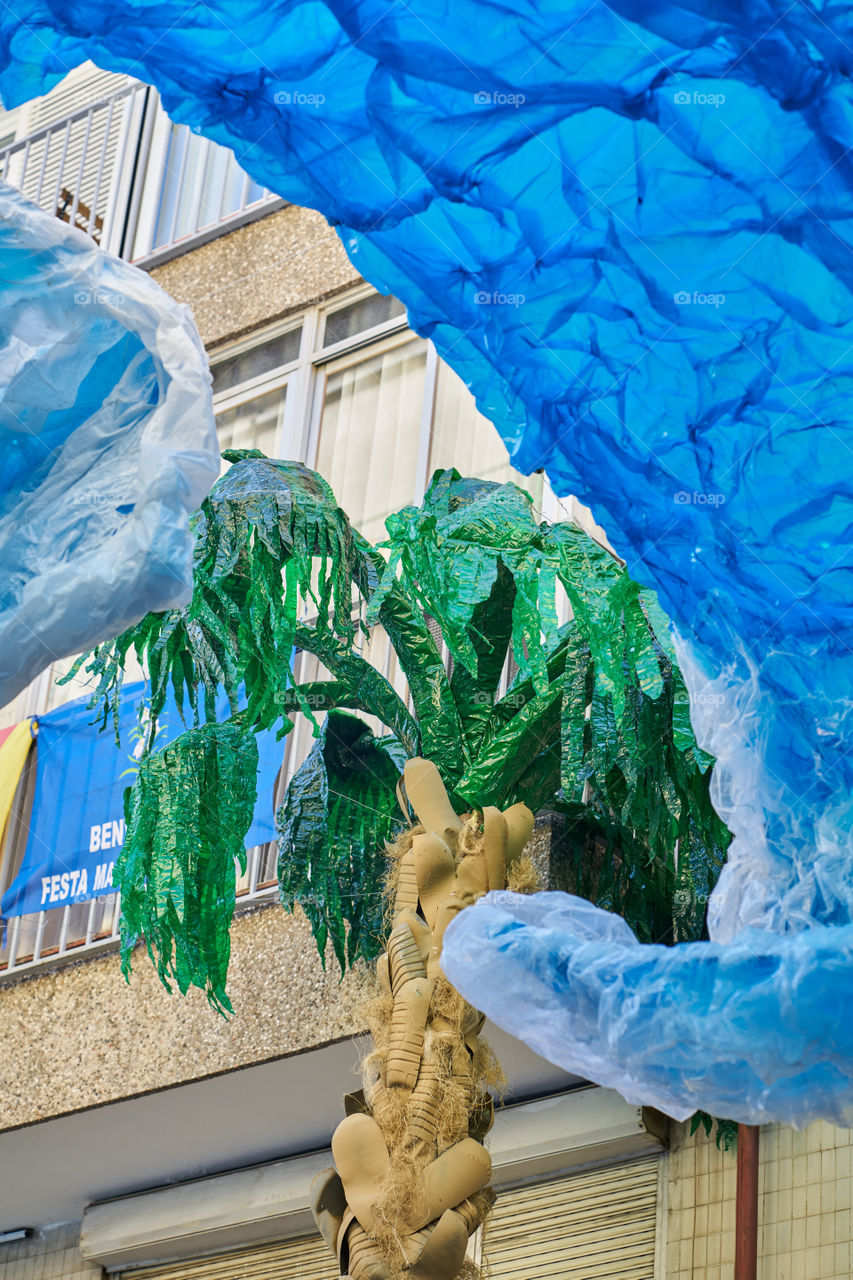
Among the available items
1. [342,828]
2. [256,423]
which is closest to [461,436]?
[256,423]

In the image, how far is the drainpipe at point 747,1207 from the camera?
5926 mm

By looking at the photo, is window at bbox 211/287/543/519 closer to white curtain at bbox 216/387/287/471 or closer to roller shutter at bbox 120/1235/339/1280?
white curtain at bbox 216/387/287/471

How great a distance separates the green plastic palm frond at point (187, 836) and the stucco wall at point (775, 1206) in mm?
2018

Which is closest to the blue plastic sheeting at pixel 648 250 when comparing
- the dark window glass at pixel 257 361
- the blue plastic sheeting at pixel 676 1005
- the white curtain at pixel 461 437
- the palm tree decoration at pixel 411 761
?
the blue plastic sheeting at pixel 676 1005

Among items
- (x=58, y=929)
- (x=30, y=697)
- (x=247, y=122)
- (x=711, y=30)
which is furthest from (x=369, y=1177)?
(x=30, y=697)

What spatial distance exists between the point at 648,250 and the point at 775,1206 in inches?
156

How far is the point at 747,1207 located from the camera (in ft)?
19.7

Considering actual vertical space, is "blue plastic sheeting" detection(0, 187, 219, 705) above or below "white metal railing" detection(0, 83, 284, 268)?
below

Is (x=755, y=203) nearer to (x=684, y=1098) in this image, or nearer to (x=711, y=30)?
(x=711, y=30)

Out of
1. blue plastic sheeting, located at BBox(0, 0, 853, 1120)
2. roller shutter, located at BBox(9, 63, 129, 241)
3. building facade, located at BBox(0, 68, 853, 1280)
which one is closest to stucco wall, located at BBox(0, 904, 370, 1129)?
building facade, located at BBox(0, 68, 853, 1280)

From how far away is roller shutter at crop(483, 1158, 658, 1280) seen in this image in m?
6.46

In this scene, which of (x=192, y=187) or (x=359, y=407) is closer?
(x=359, y=407)

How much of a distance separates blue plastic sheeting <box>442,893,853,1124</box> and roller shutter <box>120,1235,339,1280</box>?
4.71 metres

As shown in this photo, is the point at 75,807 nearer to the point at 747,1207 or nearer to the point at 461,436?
the point at 461,436
